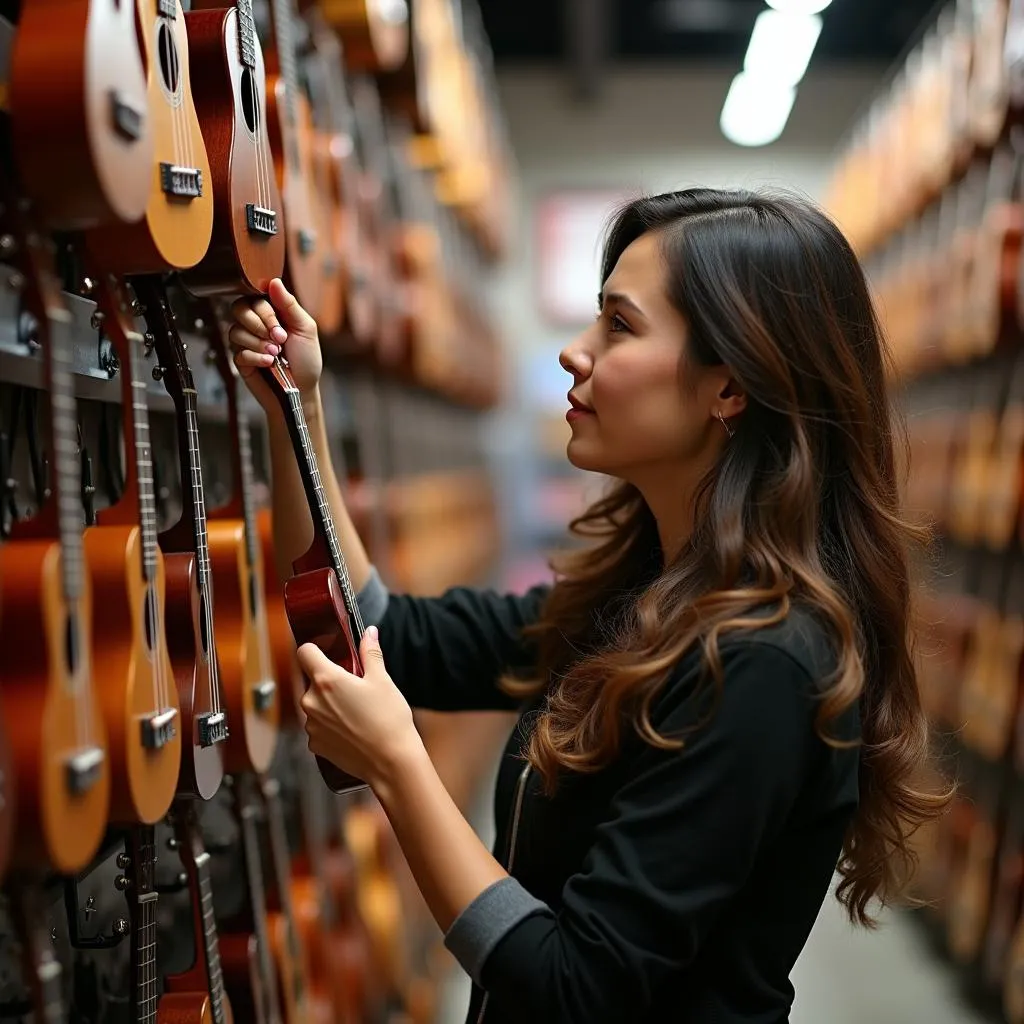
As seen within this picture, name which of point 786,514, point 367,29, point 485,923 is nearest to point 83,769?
point 485,923

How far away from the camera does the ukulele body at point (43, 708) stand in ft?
3.33

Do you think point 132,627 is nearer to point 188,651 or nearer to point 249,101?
point 188,651

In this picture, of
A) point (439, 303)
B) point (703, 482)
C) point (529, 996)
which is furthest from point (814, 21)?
point (529, 996)

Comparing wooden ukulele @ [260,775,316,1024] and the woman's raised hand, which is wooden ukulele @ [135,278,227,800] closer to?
the woman's raised hand

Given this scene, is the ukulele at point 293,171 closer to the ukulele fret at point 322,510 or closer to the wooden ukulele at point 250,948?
the ukulele fret at point 322,510

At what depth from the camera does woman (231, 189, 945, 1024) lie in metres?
1.30

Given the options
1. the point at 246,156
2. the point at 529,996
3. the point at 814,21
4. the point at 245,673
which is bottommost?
the point at 529,996

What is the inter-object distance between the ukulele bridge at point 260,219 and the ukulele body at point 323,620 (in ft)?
1.29

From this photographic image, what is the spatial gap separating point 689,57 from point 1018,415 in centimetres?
585

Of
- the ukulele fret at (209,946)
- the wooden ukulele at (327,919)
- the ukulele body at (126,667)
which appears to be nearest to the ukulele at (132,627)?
the ukulele body at (126,667)

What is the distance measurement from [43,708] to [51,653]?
0.04 meters

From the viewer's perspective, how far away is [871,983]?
4156mm

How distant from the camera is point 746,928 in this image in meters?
1.40

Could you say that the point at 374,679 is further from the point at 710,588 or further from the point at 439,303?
the point at 439,303
